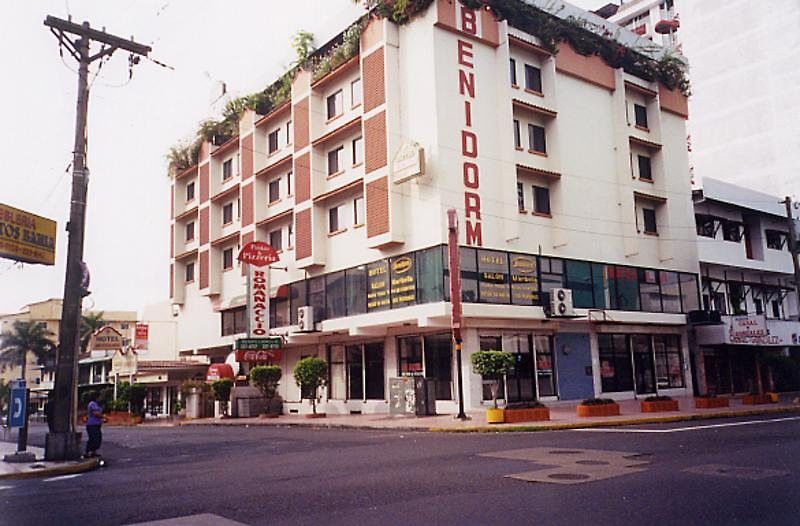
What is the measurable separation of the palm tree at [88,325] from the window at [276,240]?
39.8 m

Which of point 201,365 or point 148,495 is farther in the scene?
point 201,365

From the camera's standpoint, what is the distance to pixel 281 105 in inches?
1501

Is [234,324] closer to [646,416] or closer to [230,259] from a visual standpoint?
[230,259]

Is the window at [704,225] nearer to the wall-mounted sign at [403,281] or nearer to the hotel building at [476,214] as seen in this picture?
the hotel building at [476,214]

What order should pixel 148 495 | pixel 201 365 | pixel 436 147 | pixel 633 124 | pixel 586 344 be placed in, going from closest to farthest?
pixel 148 495 < pixel 436 147 < pixel 586 344 < pixel 633 124 < pixel 201 365

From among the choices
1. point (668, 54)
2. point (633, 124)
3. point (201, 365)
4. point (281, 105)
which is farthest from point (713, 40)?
point (201, 365)

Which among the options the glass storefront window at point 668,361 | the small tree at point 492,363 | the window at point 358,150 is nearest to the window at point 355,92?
the window at point 358,150

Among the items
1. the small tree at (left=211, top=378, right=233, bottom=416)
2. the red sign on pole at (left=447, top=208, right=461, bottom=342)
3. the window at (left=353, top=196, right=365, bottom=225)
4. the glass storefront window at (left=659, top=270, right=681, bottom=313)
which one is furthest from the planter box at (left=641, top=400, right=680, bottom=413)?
the small tree at (left=211, top=378, right=233, bottom=416)

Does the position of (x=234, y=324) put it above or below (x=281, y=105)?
below

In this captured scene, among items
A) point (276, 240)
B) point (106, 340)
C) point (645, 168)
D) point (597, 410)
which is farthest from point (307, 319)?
point (645, 168)

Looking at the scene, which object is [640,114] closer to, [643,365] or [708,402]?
[643,365]

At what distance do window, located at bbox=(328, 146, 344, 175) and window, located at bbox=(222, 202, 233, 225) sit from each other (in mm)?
11919

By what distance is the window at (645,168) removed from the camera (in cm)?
3734

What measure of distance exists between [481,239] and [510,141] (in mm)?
4809
